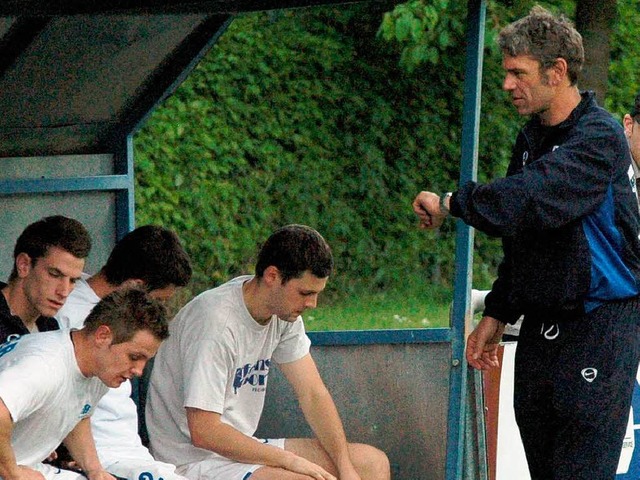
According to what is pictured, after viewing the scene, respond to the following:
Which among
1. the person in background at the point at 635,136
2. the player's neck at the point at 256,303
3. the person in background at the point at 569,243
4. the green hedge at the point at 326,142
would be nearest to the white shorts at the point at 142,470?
the player's neck at the point at 256,303

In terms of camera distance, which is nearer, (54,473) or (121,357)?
(121,357)

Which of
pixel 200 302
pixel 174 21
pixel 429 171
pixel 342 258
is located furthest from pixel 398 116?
pixel 200 302

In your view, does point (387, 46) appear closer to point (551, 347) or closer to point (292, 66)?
point (292, 66)

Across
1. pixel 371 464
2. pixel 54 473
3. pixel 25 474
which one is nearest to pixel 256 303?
pixel 371 464

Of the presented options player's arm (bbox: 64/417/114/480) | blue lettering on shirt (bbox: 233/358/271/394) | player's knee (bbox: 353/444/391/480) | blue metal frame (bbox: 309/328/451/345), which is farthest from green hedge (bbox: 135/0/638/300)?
player's arm (bbox: 64/417/114/480)

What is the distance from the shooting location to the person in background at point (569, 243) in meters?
4.03

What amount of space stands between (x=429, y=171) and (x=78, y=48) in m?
6.47

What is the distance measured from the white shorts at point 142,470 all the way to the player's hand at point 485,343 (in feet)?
3.47

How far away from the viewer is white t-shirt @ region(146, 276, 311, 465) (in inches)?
184

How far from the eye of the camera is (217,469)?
4676 millimetres

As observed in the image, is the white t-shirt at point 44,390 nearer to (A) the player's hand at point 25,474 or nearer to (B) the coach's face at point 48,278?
(A) the player's hand at point 25,474

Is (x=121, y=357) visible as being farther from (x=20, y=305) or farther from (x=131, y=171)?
(x=131, y=171)

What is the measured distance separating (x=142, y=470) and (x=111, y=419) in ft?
Answer: 1.17

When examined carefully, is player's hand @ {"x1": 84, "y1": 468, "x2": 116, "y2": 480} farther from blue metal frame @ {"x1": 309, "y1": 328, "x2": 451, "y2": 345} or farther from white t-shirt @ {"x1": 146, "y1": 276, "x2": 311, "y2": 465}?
blue metal frame @ {"x1": 309, "y1": 328, "x2": 451, "y2": 345}
